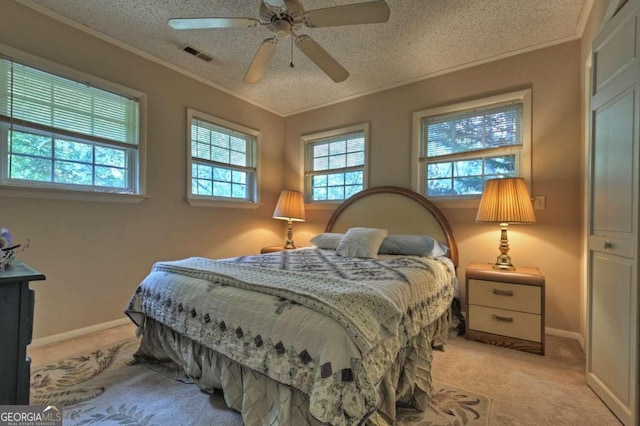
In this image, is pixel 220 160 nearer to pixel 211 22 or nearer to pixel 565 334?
pixel 211 22

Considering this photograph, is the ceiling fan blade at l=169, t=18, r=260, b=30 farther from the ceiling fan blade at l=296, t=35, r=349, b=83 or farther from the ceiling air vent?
the ceiling air vent

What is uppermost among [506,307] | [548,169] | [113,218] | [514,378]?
[548,169]

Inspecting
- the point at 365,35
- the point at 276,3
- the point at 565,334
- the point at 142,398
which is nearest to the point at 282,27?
the point at 276,3

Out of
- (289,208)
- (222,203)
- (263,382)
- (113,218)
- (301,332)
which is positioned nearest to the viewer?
(301,332)

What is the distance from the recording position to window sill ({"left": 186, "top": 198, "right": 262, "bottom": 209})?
11.1 ft

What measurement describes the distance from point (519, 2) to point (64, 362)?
423cm

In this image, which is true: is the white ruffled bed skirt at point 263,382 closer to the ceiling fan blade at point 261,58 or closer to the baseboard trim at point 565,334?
the baseboard trim at point 565,334

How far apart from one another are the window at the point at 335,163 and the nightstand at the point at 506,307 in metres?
1.78

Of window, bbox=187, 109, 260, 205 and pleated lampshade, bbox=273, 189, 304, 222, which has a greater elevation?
window, bbox=187, 109, 260, 205

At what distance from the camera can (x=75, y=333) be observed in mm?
2539

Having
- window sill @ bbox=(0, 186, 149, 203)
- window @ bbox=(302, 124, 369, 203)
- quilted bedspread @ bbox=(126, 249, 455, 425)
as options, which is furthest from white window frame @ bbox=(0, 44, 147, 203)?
window @ bbox=(302, 124, 369, 203)

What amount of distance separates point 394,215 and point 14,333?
10.2 ft

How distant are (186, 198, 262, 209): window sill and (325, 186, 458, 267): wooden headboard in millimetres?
1118

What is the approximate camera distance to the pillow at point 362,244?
9.16 feet
